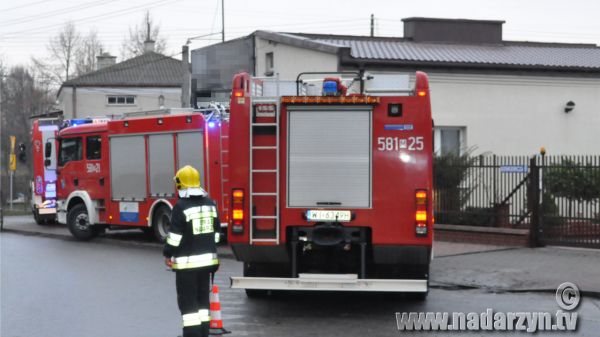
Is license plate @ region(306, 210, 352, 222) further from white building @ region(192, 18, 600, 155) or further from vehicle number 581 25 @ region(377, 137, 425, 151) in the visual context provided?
white building @ region(192, 18, 600, 155)

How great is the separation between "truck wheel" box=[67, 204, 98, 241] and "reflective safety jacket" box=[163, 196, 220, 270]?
13398mm

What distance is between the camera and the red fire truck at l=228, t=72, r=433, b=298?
10.3 m

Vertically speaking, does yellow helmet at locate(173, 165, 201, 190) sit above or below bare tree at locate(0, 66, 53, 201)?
below

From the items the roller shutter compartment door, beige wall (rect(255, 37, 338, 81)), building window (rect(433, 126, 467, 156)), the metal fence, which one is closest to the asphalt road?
the roller shutter compartment door

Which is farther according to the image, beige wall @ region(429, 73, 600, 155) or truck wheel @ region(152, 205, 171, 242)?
beige wall @ region(429, 73, 600, 155)

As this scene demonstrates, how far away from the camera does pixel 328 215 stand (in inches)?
→ 409

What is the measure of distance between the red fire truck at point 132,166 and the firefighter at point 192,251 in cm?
927

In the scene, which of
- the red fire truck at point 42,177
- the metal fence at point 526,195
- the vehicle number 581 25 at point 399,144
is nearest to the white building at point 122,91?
the red fire truck at point 42,177

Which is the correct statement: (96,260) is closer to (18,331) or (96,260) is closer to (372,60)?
(18,331)

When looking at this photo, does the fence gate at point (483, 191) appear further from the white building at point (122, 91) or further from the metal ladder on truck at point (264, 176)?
the white building at point (122, 91)

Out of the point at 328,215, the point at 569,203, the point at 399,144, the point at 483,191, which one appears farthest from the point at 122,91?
the point at 399,144

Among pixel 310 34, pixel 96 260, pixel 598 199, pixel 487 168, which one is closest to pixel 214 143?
pixel 96 260

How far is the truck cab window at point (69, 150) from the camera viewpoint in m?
21.9

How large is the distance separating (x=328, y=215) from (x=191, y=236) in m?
2.20
